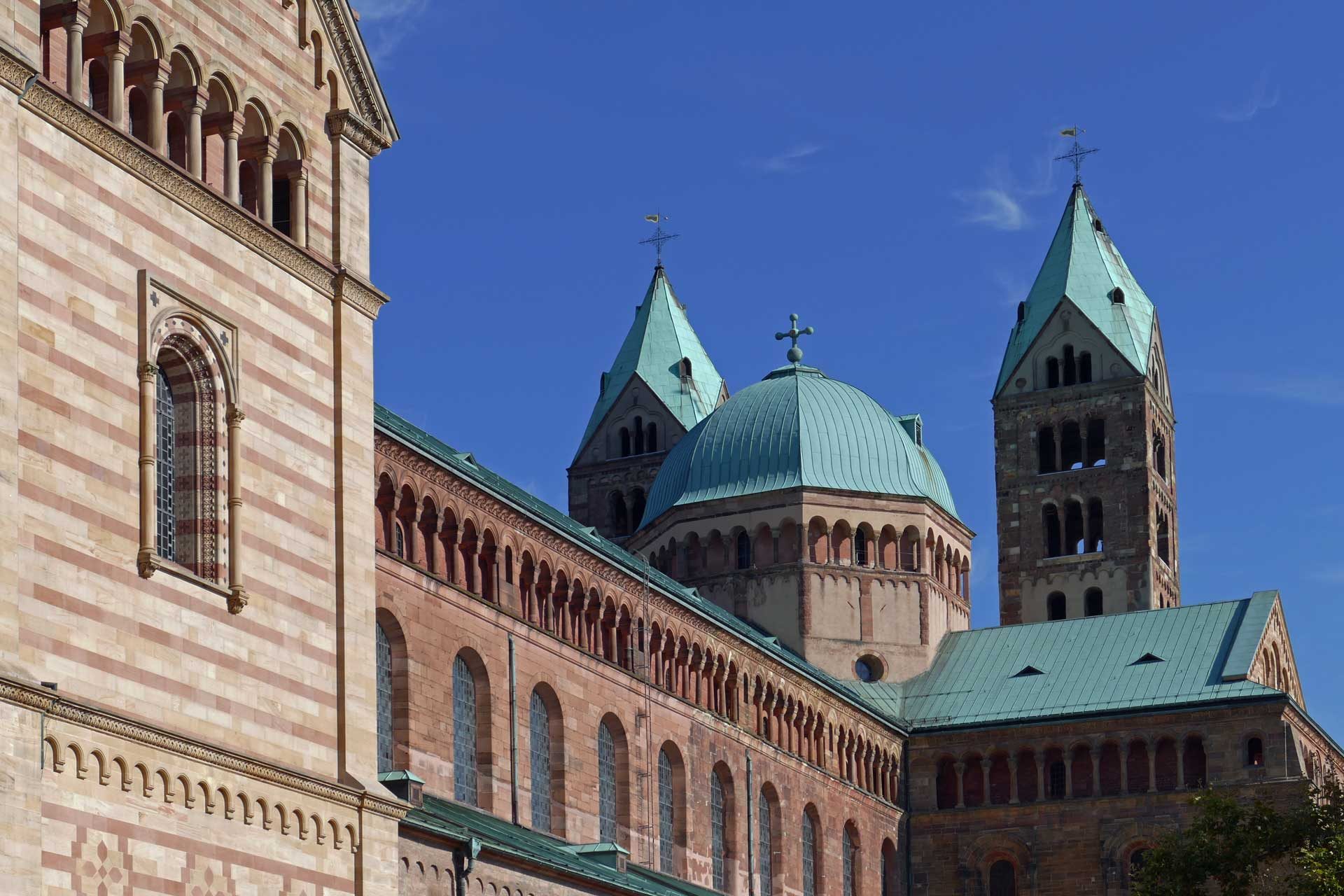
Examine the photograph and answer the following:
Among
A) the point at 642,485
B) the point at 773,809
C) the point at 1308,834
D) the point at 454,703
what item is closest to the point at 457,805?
the point at 454,703

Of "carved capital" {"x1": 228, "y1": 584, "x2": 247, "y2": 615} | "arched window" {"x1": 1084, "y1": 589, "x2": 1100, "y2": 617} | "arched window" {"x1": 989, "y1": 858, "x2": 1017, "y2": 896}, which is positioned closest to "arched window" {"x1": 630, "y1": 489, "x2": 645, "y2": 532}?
"arched window" {"x1": 1084, "y1": 589, "x2": 1100, "y2": 617}

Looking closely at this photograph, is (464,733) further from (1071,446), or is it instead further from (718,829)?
(1071,446)

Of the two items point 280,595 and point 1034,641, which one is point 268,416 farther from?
point 1034,641

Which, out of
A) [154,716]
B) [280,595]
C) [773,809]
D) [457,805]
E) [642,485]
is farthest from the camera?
[642,485]

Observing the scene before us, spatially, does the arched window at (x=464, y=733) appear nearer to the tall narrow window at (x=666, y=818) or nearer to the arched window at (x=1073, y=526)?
the tall narrow window at (x=666, y=818)

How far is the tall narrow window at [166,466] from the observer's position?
30.5 meters

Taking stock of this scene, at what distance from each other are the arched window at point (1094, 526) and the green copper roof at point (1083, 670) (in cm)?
976

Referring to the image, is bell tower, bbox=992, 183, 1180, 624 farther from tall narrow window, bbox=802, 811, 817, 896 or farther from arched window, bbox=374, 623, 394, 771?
arched window, bbox=374, 623, 394, 771

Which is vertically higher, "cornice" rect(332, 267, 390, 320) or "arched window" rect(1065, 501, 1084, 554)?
"arched window" rect(1065, 501, 1084, 554)

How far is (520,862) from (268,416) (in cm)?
1457

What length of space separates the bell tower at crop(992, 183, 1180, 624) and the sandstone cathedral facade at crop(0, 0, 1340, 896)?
18cm

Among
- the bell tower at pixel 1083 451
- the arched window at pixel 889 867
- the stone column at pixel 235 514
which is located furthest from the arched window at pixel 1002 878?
the stone column at pixel 235 514

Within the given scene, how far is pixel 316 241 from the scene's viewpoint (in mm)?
34406

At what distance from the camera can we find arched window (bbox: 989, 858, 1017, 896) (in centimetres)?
7812
